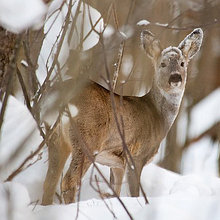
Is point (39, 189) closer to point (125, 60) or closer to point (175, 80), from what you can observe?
point (175, 80)

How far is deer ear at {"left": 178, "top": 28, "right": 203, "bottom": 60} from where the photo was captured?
7.37 meters

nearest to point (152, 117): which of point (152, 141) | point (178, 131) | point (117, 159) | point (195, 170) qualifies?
point (152, 141)

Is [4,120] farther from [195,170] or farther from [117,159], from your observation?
[195,170]

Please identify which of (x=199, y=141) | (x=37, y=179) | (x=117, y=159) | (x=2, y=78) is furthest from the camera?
(x=199, y=141)

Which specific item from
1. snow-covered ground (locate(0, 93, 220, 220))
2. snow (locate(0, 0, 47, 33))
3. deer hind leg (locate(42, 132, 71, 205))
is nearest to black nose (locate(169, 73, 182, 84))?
deer hind leg (locate(42, 132, 71, 205))

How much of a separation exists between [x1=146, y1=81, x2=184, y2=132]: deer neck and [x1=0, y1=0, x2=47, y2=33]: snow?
4.13m

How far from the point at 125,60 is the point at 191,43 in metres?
1.50

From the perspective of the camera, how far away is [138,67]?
8219 mm

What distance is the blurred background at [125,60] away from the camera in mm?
4422

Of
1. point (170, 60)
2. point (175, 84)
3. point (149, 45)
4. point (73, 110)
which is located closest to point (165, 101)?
point (175, 84)

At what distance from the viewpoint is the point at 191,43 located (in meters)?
7.45

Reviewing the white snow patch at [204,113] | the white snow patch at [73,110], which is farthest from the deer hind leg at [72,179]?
the white snow patch at [204,113]

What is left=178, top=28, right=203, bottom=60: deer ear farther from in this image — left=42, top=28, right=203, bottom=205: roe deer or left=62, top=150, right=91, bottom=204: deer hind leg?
left=62, top=150, right=91, bottom=204: deer hind leg

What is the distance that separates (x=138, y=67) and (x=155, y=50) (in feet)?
2.59
